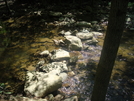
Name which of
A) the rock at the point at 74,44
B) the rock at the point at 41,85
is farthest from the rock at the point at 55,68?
the rock at the point at 74,44

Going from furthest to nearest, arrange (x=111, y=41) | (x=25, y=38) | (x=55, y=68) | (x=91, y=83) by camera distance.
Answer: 1. (x=25, y=38)
2. (x=55, y=68)
3. (x=91, y=83)
4. (x=111, y=41)

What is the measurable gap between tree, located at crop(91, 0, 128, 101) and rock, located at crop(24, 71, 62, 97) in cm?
166

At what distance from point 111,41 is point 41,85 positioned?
2584 mm

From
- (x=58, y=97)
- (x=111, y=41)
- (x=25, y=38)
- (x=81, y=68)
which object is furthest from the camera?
(x=25, y=38)

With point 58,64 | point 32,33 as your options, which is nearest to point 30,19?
point 32,33

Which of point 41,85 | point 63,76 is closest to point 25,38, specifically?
point 63,76

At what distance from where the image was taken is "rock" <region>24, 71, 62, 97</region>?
11.6 ft

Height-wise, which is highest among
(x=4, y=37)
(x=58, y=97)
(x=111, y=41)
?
(x=111, y=41)

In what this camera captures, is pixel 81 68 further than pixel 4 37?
No

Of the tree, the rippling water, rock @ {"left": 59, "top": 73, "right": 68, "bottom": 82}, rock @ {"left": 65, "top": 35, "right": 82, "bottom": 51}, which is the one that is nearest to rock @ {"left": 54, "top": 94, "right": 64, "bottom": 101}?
the rippling water

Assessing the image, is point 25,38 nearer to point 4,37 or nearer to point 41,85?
point 4,37

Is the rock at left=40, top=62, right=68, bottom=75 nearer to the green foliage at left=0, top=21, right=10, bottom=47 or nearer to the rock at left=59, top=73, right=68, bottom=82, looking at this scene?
the rock at left=59, top=73, right=68, bottom=82

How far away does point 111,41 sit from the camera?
5.99 feet

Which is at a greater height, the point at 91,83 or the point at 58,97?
the point at 58,97
